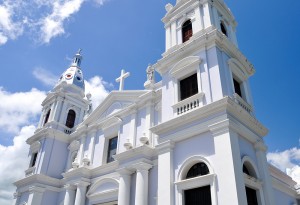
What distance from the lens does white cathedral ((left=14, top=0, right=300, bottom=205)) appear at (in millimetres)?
9617

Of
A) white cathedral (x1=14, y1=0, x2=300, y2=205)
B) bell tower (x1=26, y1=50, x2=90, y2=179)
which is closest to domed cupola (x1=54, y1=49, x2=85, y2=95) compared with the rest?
bell tower (x1=26, y1=50, x2=90, y2=179)

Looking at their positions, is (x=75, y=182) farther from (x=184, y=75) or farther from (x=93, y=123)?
(x=184, y=75)

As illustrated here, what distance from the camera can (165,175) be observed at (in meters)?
10.3

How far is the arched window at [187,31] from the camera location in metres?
13.6

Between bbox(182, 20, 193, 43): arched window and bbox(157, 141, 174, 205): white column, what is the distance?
5691mm

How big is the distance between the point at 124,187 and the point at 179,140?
12.9 feet

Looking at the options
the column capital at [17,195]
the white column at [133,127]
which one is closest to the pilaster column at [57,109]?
the column capital at [17,195]

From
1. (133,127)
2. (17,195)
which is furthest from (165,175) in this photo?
(17,195)

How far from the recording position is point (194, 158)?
998 centimetres

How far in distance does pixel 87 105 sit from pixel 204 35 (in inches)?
560

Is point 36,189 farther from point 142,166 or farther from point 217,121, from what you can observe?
point 217,121

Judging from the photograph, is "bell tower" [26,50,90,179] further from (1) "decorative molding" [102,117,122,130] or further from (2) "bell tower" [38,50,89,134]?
(1) "decorative molding" [102,117,122,130]

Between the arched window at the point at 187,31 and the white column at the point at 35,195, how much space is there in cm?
1293

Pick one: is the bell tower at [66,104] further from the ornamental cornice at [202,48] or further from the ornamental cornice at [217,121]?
the ornamental cornice at [217,121]
